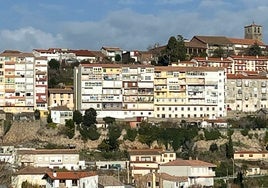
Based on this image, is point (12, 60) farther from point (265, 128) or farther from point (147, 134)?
point (265, 128)

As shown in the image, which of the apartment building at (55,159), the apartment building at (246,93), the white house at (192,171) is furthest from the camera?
the apartment building at (246,93)

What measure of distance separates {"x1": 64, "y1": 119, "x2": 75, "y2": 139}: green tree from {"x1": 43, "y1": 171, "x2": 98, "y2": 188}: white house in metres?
13.8

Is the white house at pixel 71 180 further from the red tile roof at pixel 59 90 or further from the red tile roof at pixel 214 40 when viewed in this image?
the red tile roof at pixel 214 40

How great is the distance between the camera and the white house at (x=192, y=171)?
40969 millimetres

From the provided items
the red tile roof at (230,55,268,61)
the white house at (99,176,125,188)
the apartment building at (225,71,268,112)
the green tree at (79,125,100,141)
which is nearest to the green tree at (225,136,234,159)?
the green tree at (79,125,100,141)

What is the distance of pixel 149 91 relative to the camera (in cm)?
5716

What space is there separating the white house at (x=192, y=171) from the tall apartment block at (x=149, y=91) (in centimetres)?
1416

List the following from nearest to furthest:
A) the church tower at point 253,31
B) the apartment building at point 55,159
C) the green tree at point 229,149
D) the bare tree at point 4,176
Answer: the bare tree at point 4,176 → the apartment building at point 55,159 → the green tree at point 229,149 → the church tower at point 253,31

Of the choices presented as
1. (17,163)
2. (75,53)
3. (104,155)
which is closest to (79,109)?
(104,155)

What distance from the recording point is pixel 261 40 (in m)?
89.4

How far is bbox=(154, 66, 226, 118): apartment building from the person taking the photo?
5719 cm

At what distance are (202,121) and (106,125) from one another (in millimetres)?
8001

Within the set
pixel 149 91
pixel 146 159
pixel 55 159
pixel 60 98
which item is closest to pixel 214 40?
pixel 149 91

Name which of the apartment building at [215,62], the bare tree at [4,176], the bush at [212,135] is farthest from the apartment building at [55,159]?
the apartment building at [215,62]
